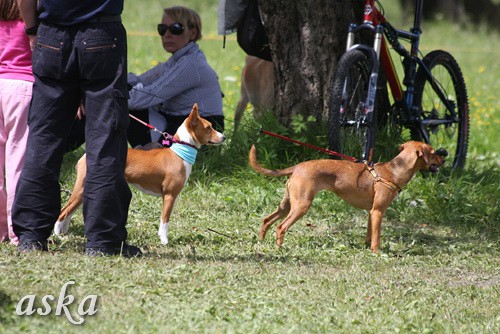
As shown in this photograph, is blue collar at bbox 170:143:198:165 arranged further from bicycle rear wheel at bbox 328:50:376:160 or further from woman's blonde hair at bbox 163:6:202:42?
woman's blonde hair at bbox 163:6:202:42

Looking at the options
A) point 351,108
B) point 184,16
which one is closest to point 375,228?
point 351,108

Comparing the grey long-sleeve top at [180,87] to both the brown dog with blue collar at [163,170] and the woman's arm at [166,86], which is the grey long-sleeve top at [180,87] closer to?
the woman's arm at [166,86]

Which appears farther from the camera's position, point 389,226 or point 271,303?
point 389,226

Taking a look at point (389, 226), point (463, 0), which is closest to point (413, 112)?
point (389, 226)

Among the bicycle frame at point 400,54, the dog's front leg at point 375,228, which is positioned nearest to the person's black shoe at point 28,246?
the dog's front leg at point 375,228

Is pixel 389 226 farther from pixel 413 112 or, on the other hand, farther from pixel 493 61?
pixel 493 61

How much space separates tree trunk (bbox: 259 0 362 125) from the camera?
9.00 m

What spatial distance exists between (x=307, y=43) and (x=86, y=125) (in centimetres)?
346

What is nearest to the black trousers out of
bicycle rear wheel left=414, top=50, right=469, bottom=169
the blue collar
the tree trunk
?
the blue collar

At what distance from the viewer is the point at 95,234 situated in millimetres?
6094

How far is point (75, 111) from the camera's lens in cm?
A: 614

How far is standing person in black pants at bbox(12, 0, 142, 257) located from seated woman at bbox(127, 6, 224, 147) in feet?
8.94

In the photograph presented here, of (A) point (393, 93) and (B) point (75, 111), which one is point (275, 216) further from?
(A) point (393, 93)

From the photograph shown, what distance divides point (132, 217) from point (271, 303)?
2.71 metres
